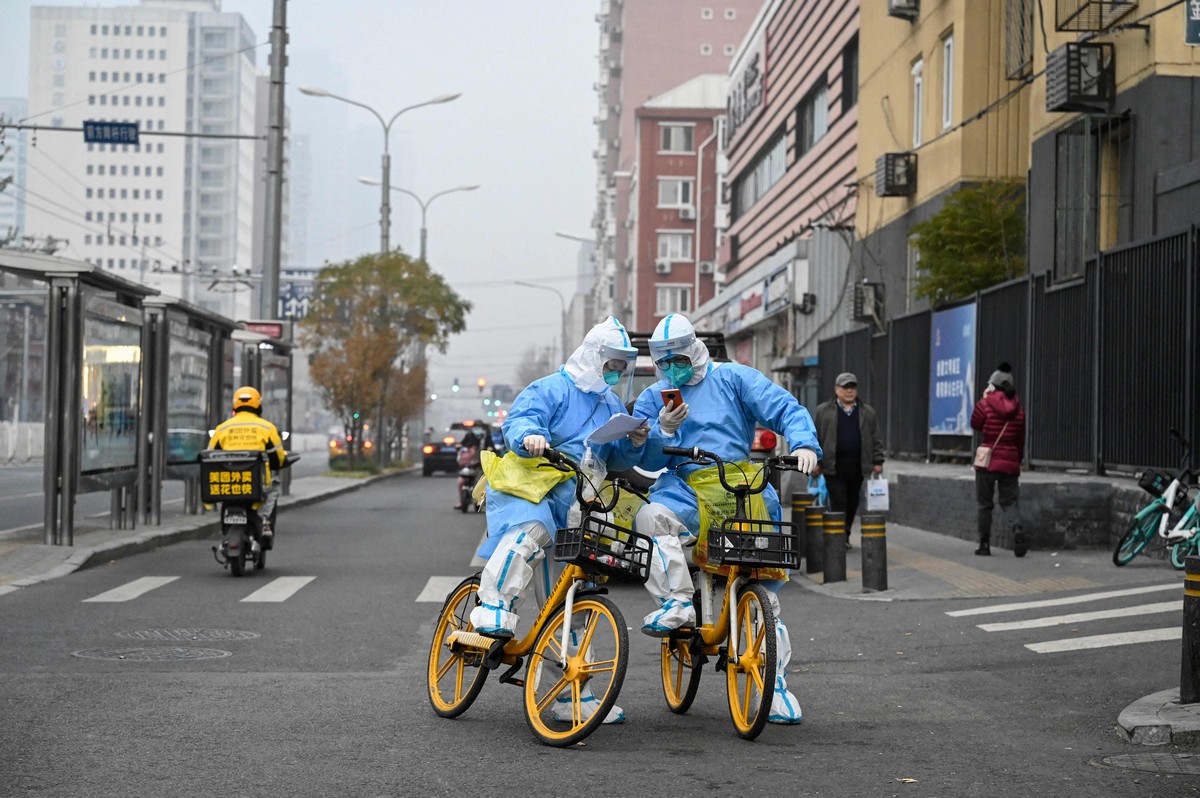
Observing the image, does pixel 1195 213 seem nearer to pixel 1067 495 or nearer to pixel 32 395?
pixel 1067 495

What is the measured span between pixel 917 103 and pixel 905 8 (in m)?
1.63

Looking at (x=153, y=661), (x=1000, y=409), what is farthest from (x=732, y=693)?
(x=1000, y=409)

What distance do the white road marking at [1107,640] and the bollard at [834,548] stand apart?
4007 mm

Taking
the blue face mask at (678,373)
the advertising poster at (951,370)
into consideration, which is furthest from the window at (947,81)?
the blue face mask at (678,373)

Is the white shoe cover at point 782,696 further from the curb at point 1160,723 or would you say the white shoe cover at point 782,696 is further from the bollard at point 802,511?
the bollard at point 802,511

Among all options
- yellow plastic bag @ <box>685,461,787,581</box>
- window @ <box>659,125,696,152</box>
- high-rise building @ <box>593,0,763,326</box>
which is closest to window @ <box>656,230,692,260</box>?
window @ <box>659,125,696,152</box>

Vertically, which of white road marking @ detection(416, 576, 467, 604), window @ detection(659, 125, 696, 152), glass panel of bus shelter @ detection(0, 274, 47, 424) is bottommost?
white road marking @ detection(416, 576, 467, 604)

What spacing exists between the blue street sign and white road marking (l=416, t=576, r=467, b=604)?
615 inches

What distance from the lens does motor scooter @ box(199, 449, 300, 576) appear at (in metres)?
14.2

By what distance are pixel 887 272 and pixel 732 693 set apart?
2347 centimetres

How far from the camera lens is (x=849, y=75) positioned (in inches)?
1426

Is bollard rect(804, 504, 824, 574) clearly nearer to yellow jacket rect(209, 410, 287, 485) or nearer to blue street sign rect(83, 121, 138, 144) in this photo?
yellow jacket rect(209, 410, 287, 485)

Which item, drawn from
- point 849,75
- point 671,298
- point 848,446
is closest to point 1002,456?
point 848,446

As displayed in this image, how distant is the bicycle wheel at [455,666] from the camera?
23.9 ft
